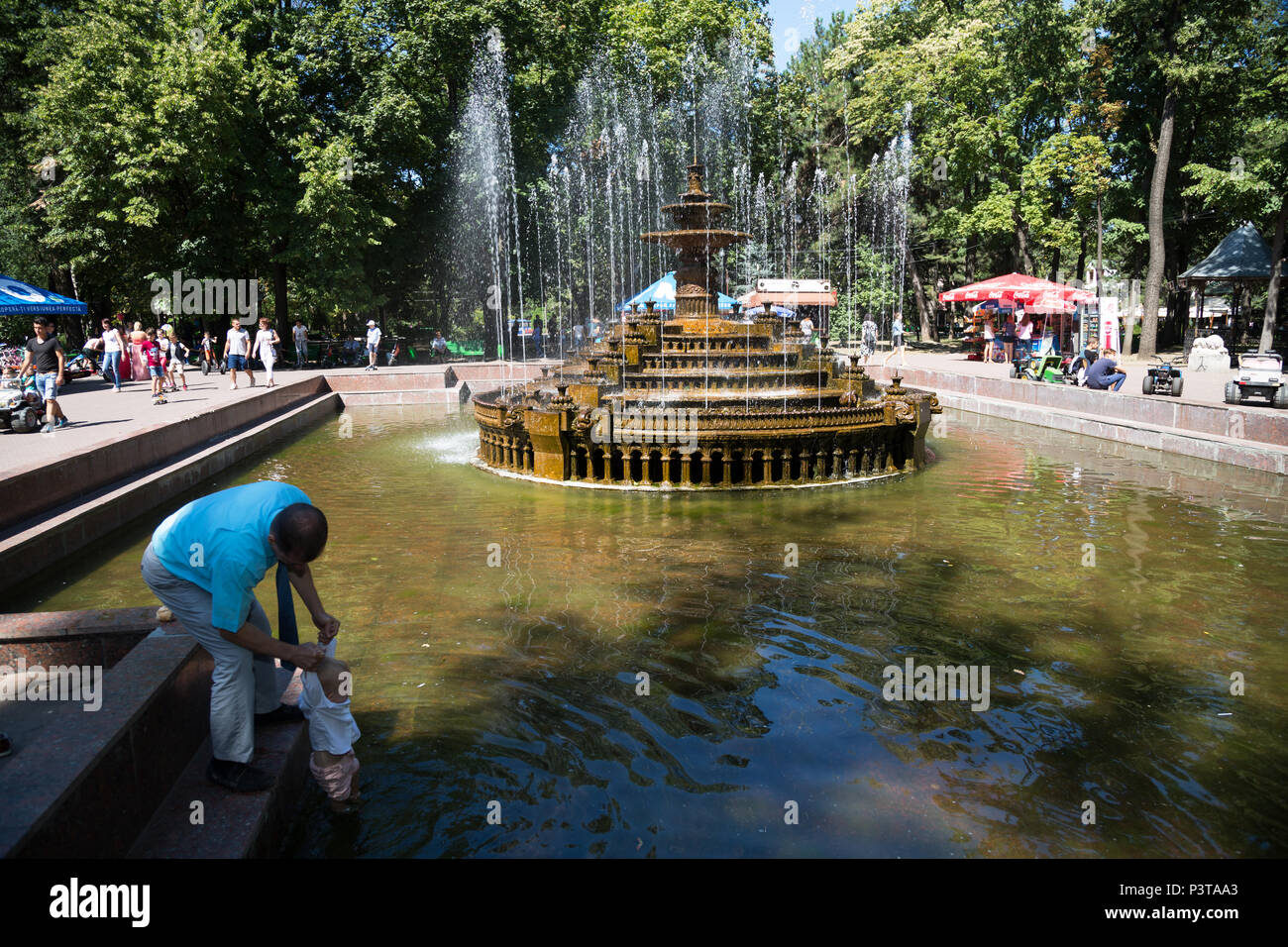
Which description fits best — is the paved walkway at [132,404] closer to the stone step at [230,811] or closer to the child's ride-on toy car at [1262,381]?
the child's ride-on toy car at [1262,381]

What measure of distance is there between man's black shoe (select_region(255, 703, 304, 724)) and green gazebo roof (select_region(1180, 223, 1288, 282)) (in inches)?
1227

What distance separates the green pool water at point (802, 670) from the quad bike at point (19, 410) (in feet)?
16.5

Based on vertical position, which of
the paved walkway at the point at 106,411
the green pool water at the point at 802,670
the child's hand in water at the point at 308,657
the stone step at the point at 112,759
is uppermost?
the paved walkway at the point at 106,411

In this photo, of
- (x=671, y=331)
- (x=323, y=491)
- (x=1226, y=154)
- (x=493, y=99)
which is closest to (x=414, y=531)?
(x=323, y=491)

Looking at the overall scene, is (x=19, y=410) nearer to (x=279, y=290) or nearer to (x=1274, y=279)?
(x=279, y=290)

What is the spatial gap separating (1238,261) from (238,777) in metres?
32.7

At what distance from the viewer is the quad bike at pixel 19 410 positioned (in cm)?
1294

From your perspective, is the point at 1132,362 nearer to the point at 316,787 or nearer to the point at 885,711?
the point at 885,711

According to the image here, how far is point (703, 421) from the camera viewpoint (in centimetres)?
1113

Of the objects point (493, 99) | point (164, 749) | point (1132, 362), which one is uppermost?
point (493, 99)

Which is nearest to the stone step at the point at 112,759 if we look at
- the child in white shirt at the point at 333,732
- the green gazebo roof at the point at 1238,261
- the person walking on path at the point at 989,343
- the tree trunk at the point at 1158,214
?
the child in white shirt at the point at 333,732

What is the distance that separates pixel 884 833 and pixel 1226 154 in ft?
118

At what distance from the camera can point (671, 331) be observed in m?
16.2

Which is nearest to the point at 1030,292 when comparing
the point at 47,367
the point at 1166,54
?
the point at 1166,54
